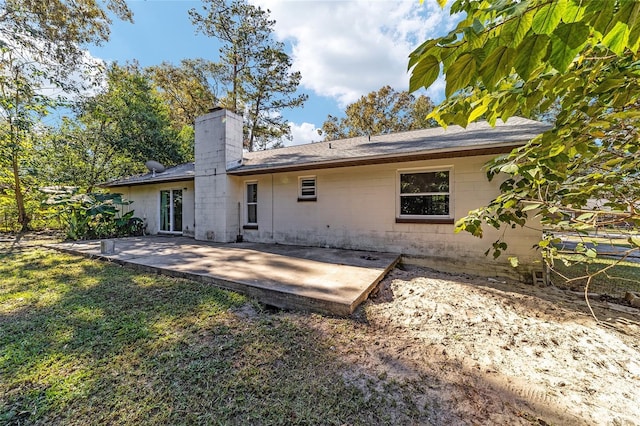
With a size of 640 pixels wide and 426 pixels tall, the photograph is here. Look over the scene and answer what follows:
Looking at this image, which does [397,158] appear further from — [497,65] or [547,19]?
[547,19]

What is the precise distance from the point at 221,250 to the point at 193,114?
1738 centimetres

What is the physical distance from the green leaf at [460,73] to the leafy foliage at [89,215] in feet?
40.1

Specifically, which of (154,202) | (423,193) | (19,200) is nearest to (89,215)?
(154,202)

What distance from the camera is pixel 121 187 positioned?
1271 centimetres

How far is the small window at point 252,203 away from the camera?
360 inches

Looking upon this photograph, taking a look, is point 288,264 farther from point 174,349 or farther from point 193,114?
point 193,114

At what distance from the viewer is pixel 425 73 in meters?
1.07

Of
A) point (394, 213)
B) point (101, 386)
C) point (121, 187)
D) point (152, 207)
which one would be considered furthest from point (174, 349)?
point (121, 187)

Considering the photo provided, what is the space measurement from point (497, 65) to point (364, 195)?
6.18 meters

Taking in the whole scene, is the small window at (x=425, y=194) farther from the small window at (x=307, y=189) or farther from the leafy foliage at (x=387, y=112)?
the leafy foliage at (x=387, y=112)

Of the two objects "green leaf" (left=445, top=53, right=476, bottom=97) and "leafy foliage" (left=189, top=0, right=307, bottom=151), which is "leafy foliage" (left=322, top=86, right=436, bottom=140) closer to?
"leafy foliage" (left=189, top=0, right=307, bottom=151)

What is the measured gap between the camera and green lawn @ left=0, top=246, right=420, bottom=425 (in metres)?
1.87

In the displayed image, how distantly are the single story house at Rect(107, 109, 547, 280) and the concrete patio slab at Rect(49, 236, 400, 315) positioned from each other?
782mm

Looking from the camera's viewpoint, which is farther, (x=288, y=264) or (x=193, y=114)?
(x=193, y=114)
